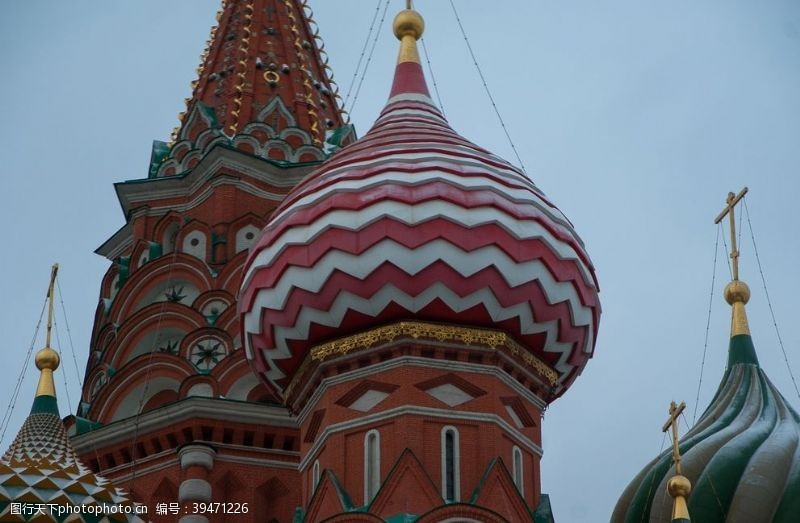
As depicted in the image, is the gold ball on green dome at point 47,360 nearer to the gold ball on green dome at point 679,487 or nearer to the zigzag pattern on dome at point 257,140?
the zigzag pattern on dome at point 257,140

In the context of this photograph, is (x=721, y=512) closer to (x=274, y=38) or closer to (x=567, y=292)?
(x=567, y=292)

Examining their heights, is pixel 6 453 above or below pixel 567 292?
below

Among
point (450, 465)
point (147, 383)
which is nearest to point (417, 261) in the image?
point (450, 465)

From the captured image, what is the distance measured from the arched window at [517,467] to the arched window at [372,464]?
126 cm

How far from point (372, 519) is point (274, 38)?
9.39 metres

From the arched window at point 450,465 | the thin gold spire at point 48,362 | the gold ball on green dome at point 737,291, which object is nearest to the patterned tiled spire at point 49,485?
the thin gold spire at point 48,362

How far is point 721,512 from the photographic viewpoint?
69.4 ft

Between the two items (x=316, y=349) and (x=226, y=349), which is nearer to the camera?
(x=316, y=349)

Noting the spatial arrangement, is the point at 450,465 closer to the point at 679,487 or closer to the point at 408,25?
the point at 679,487

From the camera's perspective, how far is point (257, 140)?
24875mm

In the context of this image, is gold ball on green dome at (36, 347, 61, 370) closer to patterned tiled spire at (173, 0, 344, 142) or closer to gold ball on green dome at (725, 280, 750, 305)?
patterned tiled spire at (173, 0, 344, 142)

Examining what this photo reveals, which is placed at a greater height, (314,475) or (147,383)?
(147,383)

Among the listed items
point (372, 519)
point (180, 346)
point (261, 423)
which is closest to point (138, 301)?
point (180, 346)

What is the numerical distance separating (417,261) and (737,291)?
5.95 metres
